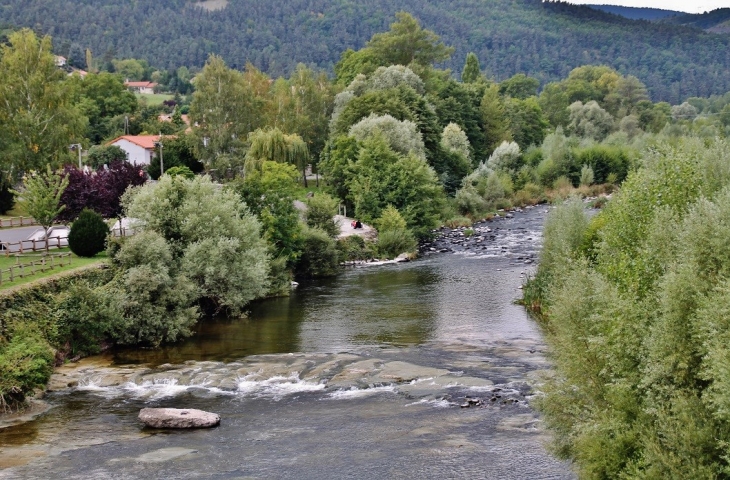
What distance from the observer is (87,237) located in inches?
1871

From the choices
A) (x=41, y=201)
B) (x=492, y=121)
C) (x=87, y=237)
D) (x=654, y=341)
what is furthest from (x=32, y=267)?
(x=492, y=121)

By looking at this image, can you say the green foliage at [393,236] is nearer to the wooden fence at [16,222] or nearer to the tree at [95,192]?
the tree at [95,192]

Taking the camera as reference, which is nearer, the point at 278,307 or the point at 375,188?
the point at 278,307

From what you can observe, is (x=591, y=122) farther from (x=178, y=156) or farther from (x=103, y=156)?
(x=103, y=156)

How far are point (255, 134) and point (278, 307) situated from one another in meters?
31.4

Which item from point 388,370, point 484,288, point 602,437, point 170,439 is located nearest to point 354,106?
point 484,288

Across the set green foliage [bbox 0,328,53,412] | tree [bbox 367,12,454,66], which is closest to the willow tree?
green foliage [bbox 0,328,53,412]

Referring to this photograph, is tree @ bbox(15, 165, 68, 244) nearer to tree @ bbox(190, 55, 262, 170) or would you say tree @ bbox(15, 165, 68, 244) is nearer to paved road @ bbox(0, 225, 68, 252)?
paved road @ bbox(0, 225, 68, 252)

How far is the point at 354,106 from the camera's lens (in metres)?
86.9

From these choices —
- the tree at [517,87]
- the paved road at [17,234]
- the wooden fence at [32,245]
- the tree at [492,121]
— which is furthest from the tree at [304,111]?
the tree at [517,87]

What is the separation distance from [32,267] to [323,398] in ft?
61.3

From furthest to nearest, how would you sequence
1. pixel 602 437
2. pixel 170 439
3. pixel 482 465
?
pixel 170 439 < pixel 482 465 < pixel 602 437

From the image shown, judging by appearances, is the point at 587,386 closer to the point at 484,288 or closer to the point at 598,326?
the point at 598,326

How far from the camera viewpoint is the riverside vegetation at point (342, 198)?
23109 millimetres
